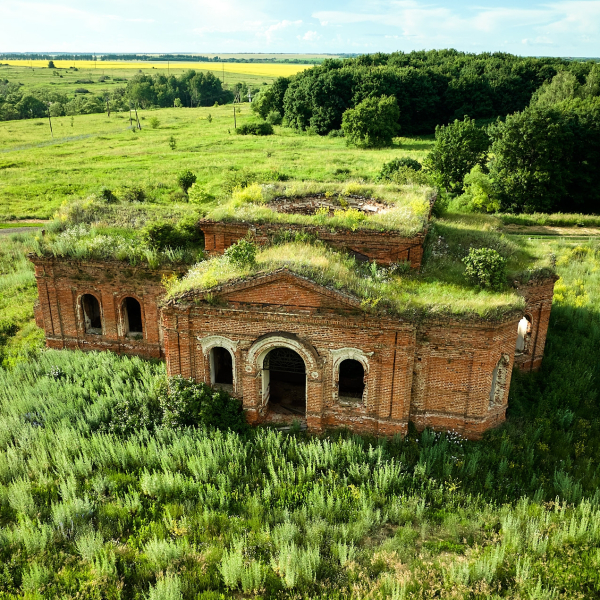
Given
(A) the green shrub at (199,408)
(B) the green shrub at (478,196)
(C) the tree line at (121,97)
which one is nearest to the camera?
(A) the green shrub at (199,408)

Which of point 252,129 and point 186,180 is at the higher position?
point 252,129

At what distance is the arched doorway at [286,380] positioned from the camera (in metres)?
17.9

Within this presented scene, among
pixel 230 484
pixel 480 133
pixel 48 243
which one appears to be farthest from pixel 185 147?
pixel 230 484

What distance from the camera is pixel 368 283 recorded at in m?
15.5

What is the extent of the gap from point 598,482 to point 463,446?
11.7 feet

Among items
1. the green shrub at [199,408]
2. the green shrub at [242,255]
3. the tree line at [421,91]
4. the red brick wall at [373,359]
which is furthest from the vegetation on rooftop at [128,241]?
the tree line at [421,91]

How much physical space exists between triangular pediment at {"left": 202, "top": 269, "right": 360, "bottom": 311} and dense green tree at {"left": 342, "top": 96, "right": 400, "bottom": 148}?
167 feet

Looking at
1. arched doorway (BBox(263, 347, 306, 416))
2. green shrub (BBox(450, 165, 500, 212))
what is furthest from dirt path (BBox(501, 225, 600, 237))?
arched doorway (BBox(263, 347, 306, 416))

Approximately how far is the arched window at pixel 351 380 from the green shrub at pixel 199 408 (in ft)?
12.8

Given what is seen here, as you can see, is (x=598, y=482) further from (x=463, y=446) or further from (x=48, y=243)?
(x=48, y=243)

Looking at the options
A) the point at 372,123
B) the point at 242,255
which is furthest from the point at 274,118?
the point at 242,255

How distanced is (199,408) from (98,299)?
24.4 feet

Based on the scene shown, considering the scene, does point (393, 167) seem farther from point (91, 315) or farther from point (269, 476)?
point (269, 476)

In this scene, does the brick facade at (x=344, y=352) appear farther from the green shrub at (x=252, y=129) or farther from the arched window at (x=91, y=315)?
the green shrub at (x=252, y=129)
